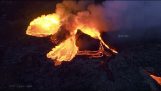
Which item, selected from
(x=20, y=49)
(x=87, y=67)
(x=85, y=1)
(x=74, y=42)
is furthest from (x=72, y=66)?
(x=85, y=1)

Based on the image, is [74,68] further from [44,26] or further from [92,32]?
[44,26]

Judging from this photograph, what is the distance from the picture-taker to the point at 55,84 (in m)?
13.9

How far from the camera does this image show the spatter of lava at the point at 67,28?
51.9ft

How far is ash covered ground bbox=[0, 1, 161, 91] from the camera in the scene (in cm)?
1390

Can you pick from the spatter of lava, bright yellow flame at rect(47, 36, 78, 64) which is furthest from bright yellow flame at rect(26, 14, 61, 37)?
bright yellow flame at rect(47, 36, 78, 64)

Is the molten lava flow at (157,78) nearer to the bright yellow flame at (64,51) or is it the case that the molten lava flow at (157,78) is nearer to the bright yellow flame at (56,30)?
the bright yellow flame at (56,30)

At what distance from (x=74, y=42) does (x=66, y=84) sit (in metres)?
3.11

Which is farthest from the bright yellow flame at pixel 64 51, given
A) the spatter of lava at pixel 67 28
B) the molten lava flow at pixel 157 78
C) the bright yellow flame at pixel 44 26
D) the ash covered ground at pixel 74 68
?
the molten lava flow at pixel 157 78

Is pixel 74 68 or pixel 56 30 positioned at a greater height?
pixel 56 30

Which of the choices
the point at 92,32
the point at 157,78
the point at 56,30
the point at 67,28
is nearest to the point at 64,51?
the point at 67,28

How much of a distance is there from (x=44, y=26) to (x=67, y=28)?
142 centimetres

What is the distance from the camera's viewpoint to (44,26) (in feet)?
58.0

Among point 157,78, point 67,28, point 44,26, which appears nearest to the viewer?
point 157,78

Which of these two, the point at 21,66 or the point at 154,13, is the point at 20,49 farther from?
the point at 154,13
